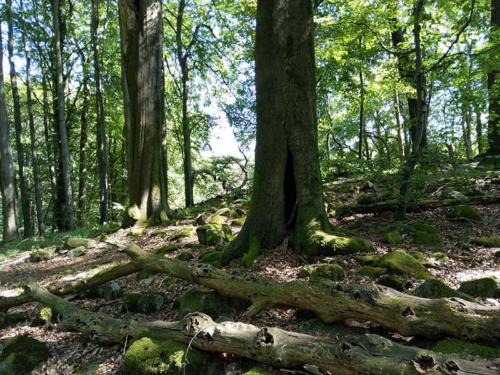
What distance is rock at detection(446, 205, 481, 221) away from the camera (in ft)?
23.7

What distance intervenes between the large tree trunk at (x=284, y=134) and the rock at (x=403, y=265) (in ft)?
4.39

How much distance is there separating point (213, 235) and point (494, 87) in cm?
Result: 679

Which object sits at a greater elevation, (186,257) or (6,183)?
(6,183)

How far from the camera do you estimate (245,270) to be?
5.71 meters

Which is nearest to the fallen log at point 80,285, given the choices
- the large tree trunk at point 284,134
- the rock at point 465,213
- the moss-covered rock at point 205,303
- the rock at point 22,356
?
the moss-covered rock at point 205,303

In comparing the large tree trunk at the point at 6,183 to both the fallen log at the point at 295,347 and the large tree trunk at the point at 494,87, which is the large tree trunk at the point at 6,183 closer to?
the fallen log at the point at 295,347

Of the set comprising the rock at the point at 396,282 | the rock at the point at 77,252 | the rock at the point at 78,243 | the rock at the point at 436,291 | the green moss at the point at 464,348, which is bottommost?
the rock at the point at 77,252

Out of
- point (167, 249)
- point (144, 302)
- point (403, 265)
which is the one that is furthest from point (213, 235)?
point (403, 265)

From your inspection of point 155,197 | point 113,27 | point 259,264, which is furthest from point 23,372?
point 113,27

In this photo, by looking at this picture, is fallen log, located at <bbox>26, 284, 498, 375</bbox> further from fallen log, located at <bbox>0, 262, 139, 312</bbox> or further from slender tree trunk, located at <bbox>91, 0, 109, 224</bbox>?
slender tree trunk, located at <bbox>91, 0, 109, 224</bbox>

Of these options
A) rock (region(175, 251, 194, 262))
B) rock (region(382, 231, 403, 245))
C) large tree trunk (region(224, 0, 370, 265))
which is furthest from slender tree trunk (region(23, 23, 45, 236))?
rock (region(382, 231, 403, 245))

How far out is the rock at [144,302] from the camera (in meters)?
5.12

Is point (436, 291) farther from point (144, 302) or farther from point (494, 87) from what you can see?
point (494, 87)

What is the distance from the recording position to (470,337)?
3074 millimetres
